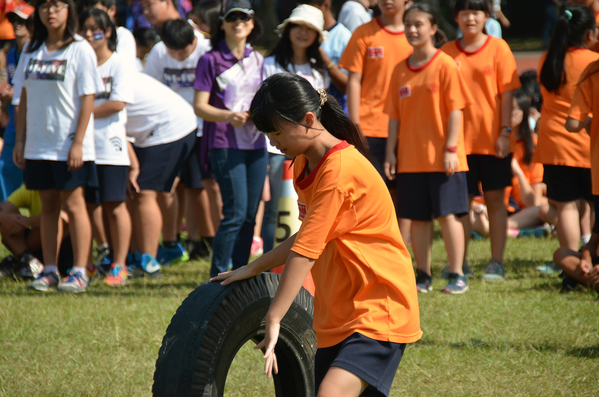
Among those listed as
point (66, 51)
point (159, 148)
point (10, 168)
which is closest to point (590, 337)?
point (159, 148)

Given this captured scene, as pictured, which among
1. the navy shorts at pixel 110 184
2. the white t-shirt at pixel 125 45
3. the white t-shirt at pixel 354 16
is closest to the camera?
the navy shorts at pixel 110 184

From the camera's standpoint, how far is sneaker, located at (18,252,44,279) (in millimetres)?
5793

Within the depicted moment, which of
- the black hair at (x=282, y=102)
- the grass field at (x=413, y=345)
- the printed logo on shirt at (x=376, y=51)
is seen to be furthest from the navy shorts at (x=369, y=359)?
the printed logo on shirt at (x=376, y=51)

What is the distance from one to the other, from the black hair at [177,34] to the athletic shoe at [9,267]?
244 cm

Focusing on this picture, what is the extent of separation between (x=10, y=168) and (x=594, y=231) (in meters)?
Answer: 6.11

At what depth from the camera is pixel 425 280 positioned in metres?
5.30

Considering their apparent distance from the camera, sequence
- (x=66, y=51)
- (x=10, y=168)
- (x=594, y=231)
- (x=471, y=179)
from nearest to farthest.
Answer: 1. (x=594, y=231)
2. (x=66, y=51)
3. (x=471, y=179)
4. (x=10, y=168)

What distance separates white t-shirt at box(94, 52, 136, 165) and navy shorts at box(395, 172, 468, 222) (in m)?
2.35

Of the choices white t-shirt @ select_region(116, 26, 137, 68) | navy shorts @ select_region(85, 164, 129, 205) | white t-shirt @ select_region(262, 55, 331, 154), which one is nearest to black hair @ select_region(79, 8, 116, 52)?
white t-shirt @ select_region(116, 26, 137, 68)

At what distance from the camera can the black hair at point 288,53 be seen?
17.9ft

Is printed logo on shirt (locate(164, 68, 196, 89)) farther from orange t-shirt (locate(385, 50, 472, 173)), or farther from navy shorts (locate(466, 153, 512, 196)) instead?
navy shorts (locate(466, 153, 512, 196))

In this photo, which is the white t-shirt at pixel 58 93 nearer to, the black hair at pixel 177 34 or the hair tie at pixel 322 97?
the black hair at pixel 177 34

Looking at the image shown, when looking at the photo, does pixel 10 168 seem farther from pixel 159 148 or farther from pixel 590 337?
pixel 590 337

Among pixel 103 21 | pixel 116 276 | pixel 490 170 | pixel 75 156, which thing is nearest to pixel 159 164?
pixel 75 156
